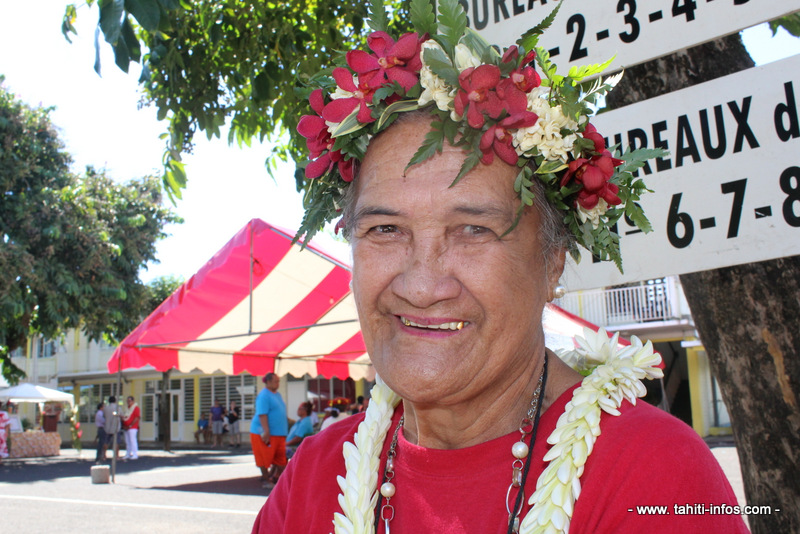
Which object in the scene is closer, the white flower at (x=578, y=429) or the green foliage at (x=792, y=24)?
the white flower at (x=578, y=429)

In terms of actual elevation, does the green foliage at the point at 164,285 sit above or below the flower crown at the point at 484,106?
above

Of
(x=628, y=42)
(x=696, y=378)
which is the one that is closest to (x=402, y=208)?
(x=628, y=42)

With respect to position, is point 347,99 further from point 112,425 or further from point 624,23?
point 112,425

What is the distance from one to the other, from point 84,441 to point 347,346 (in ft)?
97.6

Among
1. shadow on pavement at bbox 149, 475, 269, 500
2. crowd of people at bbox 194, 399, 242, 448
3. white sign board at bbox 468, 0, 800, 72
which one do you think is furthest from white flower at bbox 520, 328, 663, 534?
crowd of people at bbox 194, 399, 242, 448

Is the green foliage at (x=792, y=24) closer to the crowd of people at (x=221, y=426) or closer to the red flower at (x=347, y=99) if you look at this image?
the red flower at (x=347, y=99)

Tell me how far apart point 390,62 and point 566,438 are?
90cm

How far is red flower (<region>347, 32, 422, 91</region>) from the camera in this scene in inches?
63.4

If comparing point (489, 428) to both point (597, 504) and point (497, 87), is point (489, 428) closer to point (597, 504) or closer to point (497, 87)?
point (597, 504)

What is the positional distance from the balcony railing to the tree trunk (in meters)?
19.8

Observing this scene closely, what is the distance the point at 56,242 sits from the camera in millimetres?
19281

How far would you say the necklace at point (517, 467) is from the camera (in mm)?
1488

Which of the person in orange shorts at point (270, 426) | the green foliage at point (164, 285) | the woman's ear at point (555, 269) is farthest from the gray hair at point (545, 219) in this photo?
the green foliage at point (164, 285)

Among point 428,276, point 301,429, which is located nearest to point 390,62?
point 428,276
